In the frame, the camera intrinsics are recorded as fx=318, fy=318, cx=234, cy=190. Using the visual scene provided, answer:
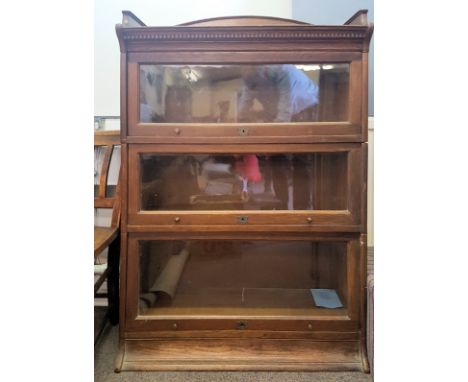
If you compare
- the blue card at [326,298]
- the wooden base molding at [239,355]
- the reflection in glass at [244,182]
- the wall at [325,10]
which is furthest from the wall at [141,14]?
the blue card at [326,298]

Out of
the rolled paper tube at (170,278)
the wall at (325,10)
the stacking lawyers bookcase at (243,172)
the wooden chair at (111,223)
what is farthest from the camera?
the wall at (325,10)

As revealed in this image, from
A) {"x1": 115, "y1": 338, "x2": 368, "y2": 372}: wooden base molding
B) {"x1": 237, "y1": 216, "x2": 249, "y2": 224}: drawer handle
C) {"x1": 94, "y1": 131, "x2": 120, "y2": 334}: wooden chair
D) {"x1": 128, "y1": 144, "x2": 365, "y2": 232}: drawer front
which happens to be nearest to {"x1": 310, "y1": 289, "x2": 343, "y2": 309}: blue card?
{"x1": 115, "y1": 338, "x2": 368, "y2": 372}: wooden base molding

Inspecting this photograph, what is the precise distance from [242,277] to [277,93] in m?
0.74

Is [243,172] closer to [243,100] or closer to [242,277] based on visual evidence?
[243,100]

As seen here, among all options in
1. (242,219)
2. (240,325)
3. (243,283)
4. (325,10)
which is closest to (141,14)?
(325,10)

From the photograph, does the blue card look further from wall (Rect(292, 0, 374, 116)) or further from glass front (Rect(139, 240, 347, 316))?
wall (Rect(292, 0, 374, 116))

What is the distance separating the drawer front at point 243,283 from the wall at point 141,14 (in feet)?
2.74

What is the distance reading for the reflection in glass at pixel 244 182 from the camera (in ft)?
3.80

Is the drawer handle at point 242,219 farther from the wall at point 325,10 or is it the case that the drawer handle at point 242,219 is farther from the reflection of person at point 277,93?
the wall at point 325,10

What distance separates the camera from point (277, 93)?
1.20 meters

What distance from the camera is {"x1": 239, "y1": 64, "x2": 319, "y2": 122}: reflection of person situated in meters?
1.17
